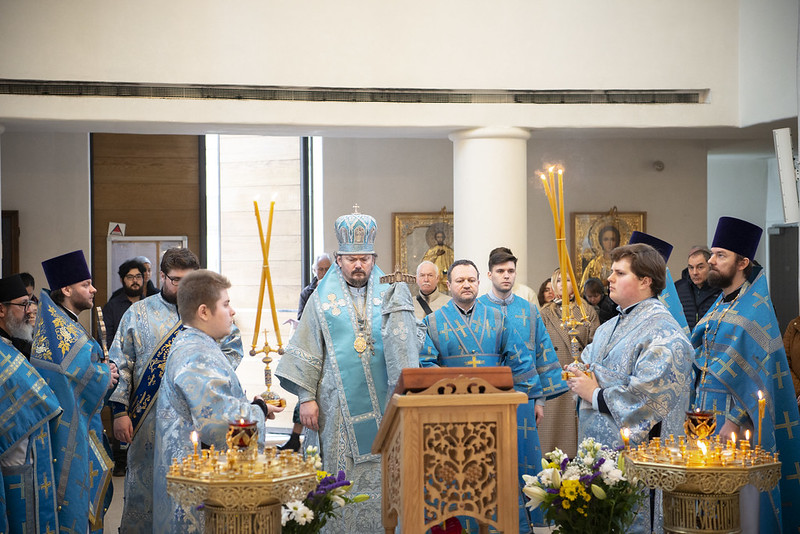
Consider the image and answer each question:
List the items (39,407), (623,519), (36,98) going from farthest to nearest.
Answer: (36,98)
(39,407)
(623,519)

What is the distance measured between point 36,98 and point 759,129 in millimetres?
5670

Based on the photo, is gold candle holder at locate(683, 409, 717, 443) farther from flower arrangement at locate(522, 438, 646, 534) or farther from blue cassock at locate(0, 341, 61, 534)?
blue cassock at locate(0, 341, 61, 534)

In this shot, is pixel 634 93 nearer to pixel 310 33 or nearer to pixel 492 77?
pixel 492 77

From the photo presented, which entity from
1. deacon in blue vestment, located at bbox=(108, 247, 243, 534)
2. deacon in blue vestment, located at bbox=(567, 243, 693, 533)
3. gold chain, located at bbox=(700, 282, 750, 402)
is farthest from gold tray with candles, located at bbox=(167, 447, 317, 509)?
gold chain, located at bbox=(700, 282, 750, 402)

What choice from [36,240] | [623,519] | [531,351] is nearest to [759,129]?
[531,351]

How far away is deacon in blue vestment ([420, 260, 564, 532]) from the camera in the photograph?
5496mm

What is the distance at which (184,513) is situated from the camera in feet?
12.7

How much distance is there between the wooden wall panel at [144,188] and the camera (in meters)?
10.5

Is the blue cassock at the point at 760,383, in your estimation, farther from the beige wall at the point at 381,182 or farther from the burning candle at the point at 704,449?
the beige wall at the point at 381,182

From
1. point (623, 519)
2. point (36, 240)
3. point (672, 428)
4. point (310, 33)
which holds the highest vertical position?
point (310, 33)

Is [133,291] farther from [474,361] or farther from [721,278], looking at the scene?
[721,278]

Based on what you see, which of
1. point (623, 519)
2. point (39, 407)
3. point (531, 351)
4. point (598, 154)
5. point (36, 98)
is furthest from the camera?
point (598, 154)

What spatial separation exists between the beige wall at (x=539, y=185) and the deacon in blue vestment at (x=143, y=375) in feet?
16.0

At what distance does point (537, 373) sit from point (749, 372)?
132 cm
